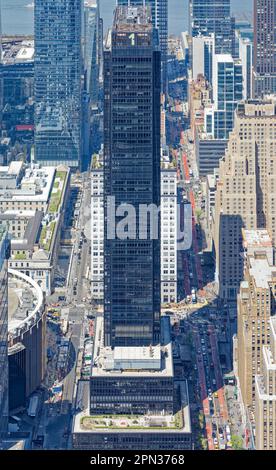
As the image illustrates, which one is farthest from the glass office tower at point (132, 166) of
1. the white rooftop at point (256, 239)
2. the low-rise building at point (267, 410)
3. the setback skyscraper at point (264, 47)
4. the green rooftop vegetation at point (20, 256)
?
the setback skyscraper at point (264, 47)

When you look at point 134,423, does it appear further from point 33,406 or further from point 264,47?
point 264,47

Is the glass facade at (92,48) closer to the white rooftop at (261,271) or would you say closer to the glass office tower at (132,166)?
the white rooftop at (261,271)

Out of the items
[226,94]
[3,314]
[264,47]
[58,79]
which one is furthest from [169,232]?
[264,47]

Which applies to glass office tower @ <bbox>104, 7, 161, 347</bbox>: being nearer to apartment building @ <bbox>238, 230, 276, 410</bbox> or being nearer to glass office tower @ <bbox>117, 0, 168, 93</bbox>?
apartment building @ <bbox>238, 230, 276, 410</bbox>
